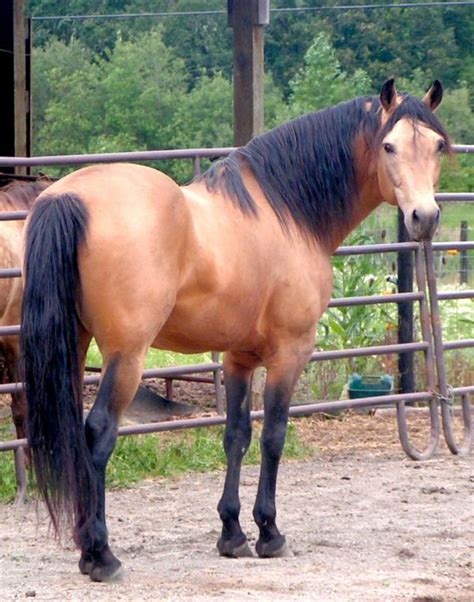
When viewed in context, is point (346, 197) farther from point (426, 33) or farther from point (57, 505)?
point (426, 33)

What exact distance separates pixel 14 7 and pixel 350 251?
14.7 feet

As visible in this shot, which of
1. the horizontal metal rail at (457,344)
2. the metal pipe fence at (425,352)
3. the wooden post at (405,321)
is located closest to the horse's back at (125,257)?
the metal pipe fence at (425,352)

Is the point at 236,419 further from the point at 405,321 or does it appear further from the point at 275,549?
the point at 405,321

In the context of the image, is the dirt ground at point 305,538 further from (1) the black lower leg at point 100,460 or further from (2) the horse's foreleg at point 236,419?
(2) the horse's foreleg at point 236,419

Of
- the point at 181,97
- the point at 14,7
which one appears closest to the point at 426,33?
the point at 181,97

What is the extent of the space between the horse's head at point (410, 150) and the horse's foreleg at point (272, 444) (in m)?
0.74

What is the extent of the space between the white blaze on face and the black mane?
6cm

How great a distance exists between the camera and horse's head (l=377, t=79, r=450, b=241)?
417 cm

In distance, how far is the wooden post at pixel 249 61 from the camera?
6633 millimetres

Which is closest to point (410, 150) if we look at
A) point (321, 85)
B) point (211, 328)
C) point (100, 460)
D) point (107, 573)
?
point (211, 328)

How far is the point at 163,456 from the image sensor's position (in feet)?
19.3

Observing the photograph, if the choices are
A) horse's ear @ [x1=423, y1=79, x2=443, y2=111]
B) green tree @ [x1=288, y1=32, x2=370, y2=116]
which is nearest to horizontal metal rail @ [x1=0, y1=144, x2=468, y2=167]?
horse's ear @ [x1=423, y1=79, x2=443, y2=111]

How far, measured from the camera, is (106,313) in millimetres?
3650

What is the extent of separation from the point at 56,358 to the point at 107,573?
2.49ft
